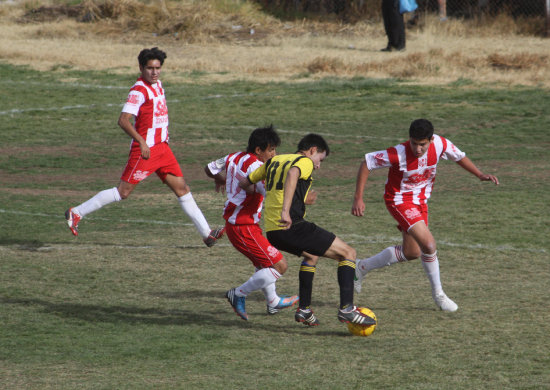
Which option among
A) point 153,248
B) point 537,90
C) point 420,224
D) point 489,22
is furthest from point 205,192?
point 489,22

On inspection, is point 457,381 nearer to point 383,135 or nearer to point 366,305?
point 366,305

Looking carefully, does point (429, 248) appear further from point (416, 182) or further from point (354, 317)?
point (354, 317)

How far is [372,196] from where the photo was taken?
12.1 meters

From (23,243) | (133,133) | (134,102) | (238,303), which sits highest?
(134,102)

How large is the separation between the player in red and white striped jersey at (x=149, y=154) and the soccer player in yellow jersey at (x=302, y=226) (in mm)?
2509

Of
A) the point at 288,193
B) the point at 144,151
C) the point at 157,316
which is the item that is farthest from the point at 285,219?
the point at 144,151

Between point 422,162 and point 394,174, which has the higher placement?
point 422,162

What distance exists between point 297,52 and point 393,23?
2762 millimetres

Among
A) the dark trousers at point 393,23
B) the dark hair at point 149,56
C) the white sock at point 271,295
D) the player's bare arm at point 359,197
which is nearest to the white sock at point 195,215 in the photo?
the dark hair at point 149,56

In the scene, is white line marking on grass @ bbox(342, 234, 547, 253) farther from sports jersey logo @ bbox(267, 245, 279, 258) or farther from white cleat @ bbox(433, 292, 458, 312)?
sports jersey logo @ bbox(267, 245, 279, 258)

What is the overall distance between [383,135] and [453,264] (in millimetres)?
7682

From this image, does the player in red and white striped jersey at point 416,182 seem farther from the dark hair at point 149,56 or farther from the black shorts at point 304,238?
the dark hair at point 149,56

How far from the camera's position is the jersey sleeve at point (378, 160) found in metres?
7.34

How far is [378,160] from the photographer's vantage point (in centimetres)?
736
